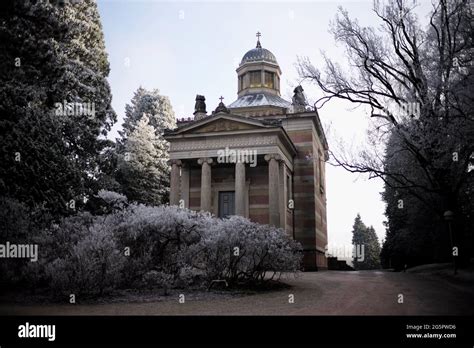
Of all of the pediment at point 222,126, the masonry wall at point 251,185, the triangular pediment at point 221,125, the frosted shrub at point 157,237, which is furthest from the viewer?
the masonry wall at point 251,185

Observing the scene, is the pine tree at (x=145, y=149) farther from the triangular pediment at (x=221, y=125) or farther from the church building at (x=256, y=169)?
the triangular pediment at (x=221, y=125)

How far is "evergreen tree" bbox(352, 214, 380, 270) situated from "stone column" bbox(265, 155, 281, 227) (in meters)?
43.0

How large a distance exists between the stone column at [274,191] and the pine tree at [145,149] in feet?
41.0

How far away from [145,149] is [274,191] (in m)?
14.9

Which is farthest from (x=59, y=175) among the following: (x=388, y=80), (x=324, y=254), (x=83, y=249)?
(x=324, y=254)

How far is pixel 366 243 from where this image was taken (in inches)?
2680

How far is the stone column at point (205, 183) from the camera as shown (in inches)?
871

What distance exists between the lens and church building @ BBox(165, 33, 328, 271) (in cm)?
2197

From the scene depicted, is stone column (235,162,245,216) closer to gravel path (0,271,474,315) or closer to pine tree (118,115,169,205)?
gravel path (0,271,474,315)

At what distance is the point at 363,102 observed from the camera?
1733 centimetres

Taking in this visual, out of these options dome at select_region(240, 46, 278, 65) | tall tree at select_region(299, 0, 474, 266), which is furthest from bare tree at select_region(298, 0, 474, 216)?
dome at select_region(240, 46, 278, 65)
